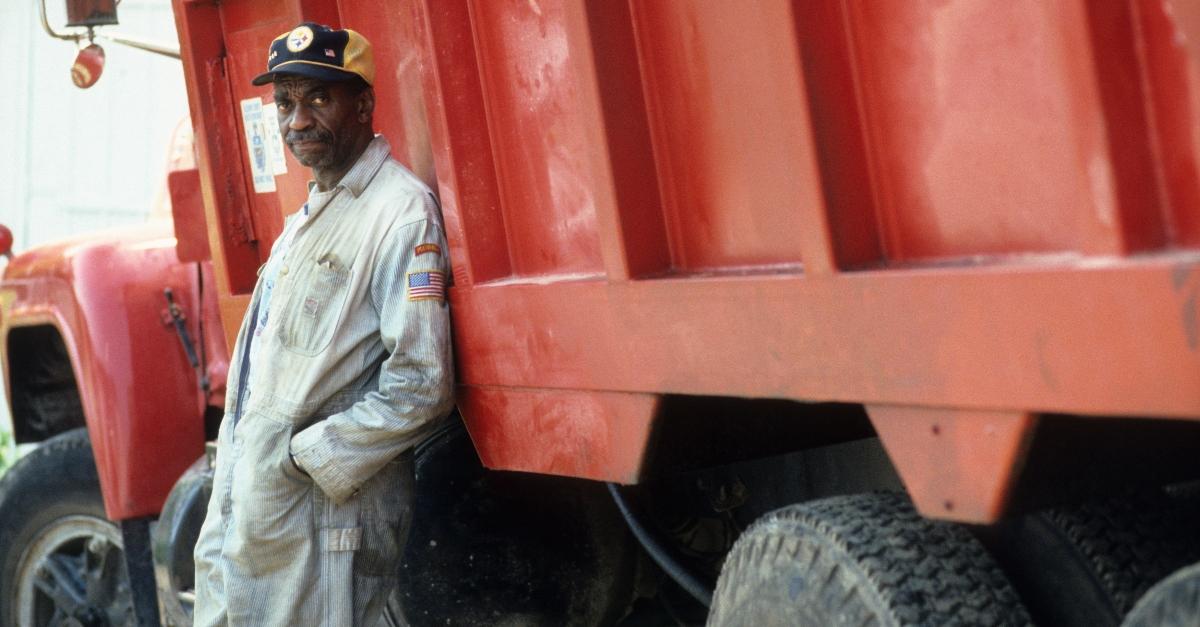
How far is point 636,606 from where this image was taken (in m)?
3.64

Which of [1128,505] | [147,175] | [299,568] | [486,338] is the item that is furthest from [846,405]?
[147,175]

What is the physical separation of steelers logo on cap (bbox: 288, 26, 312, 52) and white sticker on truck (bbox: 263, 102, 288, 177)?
697 mm

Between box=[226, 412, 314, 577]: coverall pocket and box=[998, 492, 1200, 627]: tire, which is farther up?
box=[226, 412, 314, 577]: coverall pocket

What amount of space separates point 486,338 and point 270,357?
53 cm

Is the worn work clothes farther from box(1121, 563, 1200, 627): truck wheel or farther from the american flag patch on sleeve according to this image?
box(1121, 563, 1200, 627): truck wheel

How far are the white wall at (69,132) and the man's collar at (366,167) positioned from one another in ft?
30.6

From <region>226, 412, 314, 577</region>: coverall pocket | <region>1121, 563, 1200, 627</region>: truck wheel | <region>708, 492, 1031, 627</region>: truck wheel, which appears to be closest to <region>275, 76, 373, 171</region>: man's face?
<region>226, 412, 314, 577</region>: coverall pocket

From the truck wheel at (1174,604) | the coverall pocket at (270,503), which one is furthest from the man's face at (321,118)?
the truck wheel at (1174,604)

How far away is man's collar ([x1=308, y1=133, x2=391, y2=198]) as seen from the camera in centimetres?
303

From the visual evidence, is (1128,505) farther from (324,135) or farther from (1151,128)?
(324,135)

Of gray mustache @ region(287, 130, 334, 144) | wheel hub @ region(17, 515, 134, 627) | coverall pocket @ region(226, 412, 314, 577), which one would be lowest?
wheel hub @ region(17, 515, 134, 627)

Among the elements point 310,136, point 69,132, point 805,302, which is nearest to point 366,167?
point 310,136

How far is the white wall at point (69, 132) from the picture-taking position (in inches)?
469

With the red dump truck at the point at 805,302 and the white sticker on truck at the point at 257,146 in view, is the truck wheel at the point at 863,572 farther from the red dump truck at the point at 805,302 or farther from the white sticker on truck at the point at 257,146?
the white sticker on truck at the point at 257,146
